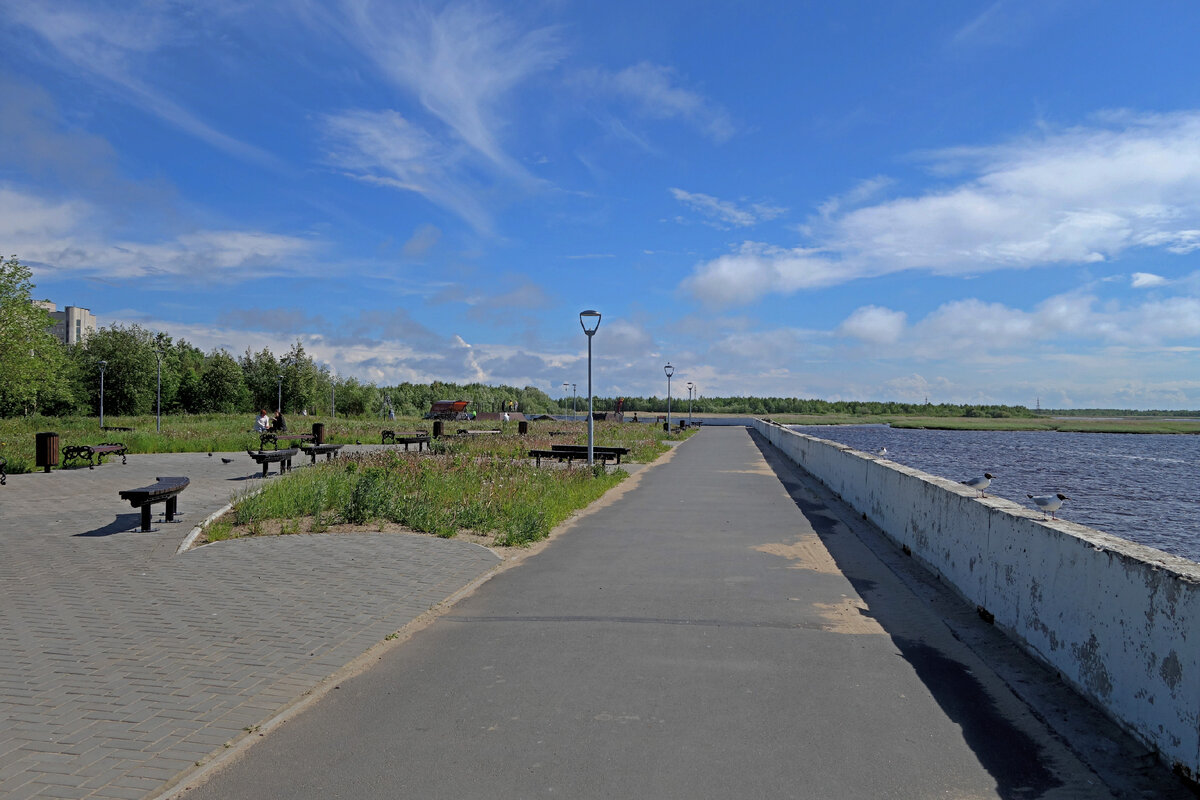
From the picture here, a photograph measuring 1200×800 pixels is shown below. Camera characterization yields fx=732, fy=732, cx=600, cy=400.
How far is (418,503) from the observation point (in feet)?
38.3

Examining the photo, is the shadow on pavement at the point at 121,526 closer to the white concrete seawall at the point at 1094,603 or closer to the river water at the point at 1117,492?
the white concrete seawall at the point at 1094,603

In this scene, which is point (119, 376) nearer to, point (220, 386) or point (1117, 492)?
point (220, 386)

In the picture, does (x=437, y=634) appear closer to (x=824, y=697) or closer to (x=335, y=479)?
(x=824, y=697)

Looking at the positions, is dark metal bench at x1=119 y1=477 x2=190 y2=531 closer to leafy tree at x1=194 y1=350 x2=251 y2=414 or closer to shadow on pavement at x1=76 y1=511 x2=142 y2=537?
shadow on pavement at x1=76 y1=511 x2=142 y2=537

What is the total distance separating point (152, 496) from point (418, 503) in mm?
3652

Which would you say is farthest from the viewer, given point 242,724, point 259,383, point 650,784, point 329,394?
point 329,394

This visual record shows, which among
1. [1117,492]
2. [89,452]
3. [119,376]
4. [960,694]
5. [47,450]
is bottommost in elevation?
[1117,492]

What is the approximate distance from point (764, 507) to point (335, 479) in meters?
7.98

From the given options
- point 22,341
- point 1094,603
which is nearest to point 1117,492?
point 1094,603

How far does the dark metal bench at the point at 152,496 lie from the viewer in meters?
9.91

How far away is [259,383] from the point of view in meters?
72.7

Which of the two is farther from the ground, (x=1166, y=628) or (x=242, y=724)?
(x=1166, y=628)

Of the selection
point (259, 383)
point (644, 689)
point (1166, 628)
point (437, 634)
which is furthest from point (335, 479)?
point (259, 383)

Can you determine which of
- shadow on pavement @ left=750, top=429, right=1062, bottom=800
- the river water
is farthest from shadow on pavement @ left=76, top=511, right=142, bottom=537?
the river water
